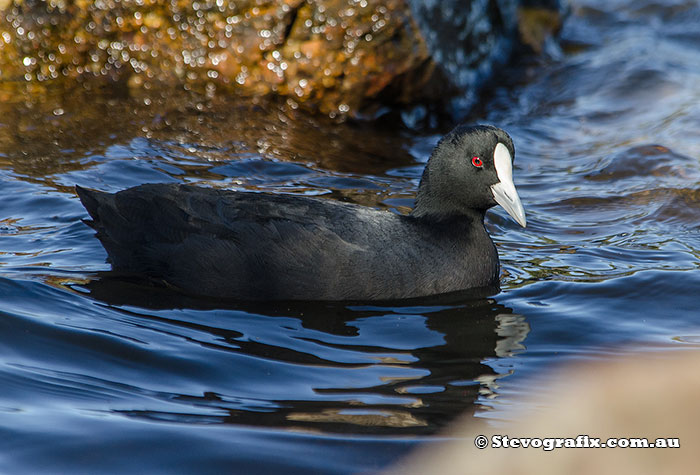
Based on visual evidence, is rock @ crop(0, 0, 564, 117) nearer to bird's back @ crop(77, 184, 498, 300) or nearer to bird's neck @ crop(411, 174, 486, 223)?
bird's neck @ crop(411, 174, 486, 223)

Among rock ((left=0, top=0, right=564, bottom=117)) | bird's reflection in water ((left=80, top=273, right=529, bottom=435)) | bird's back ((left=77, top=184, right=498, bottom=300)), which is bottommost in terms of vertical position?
bird's reflection in water ((left=80, top=273, right=529, bottom=435))

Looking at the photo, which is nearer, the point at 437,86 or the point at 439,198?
the point at 439,198

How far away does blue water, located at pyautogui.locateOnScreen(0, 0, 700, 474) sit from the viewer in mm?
3594

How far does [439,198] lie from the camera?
17.4 feet

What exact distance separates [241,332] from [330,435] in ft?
3.60

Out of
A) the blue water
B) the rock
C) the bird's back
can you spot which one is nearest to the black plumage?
the bird's back

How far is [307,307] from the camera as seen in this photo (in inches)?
191

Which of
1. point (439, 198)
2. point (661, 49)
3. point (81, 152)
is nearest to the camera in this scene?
point (439, 198)

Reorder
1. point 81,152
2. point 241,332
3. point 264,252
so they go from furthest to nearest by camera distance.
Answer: point 81,152 → point 264,252 → point 241,332

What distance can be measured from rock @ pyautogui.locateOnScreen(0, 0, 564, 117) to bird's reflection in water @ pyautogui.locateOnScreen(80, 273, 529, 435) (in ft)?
11.1

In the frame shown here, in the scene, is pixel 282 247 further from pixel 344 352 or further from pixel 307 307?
pixel 344 352

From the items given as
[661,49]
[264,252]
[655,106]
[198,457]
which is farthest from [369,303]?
[661,49]

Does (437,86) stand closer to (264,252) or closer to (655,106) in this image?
(655,106)

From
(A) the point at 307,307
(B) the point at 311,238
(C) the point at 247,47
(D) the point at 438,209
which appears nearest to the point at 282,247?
(B) the point at 311,238
